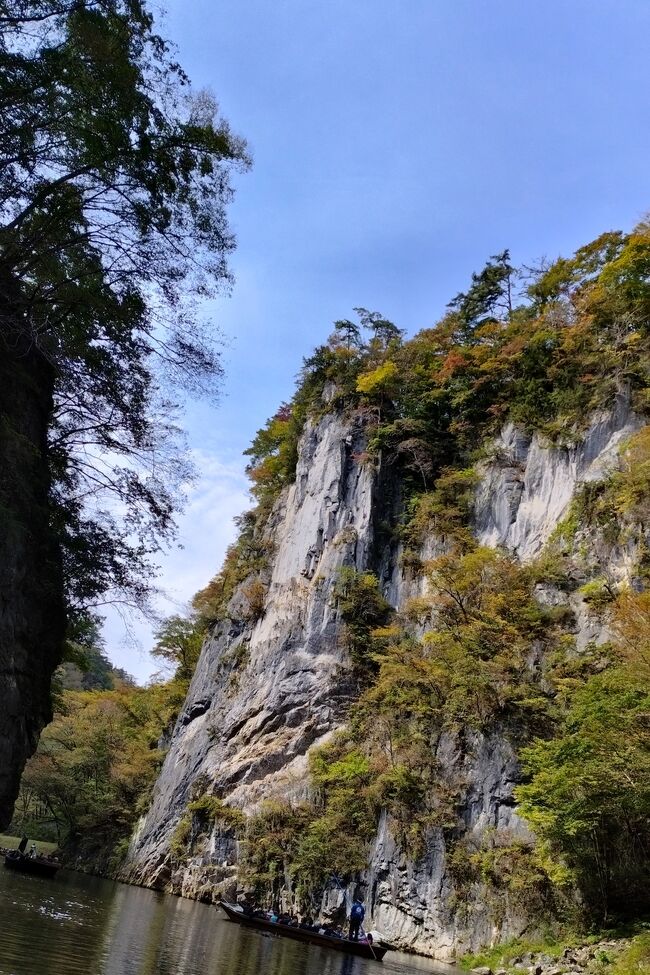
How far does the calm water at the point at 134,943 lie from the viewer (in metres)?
9.69

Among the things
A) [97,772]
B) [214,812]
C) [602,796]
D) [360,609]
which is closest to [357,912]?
[602,796]

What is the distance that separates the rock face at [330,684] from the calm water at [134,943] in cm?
190

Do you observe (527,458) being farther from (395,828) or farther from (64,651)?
(64,651)

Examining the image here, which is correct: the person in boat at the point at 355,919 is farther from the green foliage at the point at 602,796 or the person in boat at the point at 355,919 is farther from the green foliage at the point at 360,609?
the green foliage at the point at 360,609

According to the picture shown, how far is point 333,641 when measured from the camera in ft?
89.4

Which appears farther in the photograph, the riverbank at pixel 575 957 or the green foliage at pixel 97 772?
the green foliage at pixel 97 772

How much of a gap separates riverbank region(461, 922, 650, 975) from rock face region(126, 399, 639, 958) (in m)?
0.79

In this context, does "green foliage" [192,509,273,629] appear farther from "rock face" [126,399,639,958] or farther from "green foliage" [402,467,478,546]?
"green foliage" [402,467,478,546]

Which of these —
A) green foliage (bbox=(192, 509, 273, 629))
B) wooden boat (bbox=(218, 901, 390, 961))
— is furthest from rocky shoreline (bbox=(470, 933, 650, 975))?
green foliage (bbox=(192, 509, 273, 629))

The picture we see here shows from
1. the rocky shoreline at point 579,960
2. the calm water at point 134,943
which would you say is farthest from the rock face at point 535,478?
the calm water at point 134,943

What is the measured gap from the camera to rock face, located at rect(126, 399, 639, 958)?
17906mm

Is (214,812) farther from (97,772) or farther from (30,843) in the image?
(30,843)

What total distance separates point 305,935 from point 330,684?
9554 millimetres

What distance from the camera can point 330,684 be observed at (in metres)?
26.0
